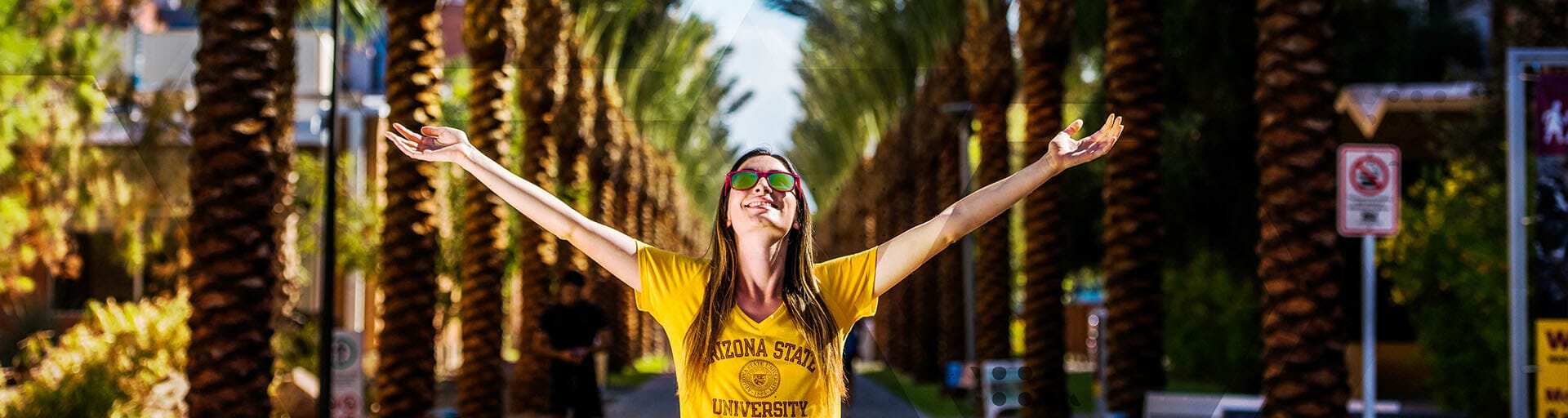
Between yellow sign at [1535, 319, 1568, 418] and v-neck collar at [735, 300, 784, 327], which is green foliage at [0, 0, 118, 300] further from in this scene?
v-neck collar at [735, 300, 784, 327]

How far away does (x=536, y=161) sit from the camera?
21.2 meters

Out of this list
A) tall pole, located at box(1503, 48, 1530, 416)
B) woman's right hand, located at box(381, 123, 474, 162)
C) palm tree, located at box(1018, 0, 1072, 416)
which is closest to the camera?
woman's right hand, located at box(381, 123, 474, 162)

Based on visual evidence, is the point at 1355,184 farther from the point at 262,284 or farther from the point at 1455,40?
the point at 1455,40

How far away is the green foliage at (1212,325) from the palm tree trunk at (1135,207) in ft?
46.5

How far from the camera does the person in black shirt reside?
45.3 ft

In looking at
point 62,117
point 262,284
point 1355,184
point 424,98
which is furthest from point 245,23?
point 62,117

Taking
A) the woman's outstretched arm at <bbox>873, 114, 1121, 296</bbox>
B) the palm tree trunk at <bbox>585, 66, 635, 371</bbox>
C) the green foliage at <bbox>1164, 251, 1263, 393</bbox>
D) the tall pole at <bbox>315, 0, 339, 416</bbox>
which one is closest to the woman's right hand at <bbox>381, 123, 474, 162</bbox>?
the woman's outstretched arm at <bbox>873, 114, 1121, 296</bbox>

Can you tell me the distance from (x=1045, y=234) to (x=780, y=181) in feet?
48.8

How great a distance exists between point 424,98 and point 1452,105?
15.0 metres

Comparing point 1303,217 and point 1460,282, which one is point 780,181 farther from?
point 1460,282

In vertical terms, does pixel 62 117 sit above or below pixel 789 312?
above

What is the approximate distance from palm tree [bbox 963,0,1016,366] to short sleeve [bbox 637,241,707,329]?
18891 mm

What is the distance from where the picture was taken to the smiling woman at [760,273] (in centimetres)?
396

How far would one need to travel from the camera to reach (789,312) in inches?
157
